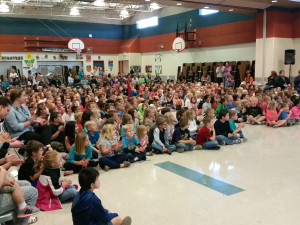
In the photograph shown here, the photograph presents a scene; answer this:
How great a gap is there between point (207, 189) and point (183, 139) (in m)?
1.94

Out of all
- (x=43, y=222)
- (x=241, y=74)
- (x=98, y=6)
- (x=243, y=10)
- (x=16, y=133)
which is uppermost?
(x=98, y=6)

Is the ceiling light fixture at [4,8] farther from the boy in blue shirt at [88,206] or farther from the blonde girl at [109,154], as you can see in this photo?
the boy in blue shirt at [88,206]

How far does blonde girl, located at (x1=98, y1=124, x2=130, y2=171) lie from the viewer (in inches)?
180

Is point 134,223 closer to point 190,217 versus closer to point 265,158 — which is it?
point 190,217

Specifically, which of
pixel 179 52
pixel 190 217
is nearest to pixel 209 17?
pixel 179 52

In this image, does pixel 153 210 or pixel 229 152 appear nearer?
pixel 153 210

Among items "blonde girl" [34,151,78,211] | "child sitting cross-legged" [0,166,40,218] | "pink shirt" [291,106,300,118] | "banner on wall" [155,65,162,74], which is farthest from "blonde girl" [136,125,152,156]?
"banner on wall" [155,65,162,74]

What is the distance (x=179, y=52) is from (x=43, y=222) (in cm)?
1877

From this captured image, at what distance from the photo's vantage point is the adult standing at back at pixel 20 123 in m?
4.83

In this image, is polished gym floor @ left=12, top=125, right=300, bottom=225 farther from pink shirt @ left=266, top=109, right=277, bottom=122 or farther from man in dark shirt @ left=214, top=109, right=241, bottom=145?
pink shirt @ left=266, top=109, right=277, bottom=122

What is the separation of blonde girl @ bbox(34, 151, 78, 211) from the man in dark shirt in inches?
147

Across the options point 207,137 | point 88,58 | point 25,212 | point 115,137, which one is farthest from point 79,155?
point 88,58

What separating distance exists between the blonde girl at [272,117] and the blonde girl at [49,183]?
612 centimetres

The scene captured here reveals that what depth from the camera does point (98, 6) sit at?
2095cm
